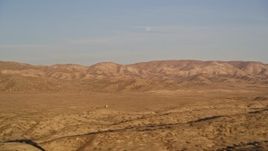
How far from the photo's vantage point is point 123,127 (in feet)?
94.7

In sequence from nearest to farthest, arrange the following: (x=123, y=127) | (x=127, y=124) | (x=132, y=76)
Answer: (x=123, y=127), (x=127, y=124), (x=132, y=76)

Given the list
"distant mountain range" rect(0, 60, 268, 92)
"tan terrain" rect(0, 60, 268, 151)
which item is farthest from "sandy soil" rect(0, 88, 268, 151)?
"distant mountain range" rect(0, 60, 268, 92)

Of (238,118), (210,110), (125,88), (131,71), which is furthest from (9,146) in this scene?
(131,71)

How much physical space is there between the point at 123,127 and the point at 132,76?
76681mm

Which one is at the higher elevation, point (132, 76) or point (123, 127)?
point (132, 76)

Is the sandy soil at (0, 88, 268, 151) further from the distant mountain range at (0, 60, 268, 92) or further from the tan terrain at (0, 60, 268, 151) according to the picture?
the distant mountain range at (0, 60, 268, 92)

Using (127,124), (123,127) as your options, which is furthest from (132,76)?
(123,127)

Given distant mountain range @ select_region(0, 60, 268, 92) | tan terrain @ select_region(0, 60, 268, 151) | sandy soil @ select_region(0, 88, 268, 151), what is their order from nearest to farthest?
sandy soil @ select_region(0, 88, 268, 151) → tan terrain @ select_region(0, 60, 268, 151) → distant mountain range @ select_region(0, 60, 268, 92)

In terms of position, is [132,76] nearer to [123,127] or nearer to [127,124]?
[127,124]

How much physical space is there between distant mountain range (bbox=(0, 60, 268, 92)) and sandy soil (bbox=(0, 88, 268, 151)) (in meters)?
22.3

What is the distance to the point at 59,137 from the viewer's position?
2488 cm

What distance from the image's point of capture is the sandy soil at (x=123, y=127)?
2272 cm

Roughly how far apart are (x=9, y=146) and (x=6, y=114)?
1257 cm

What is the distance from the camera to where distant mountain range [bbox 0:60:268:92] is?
64.4m
